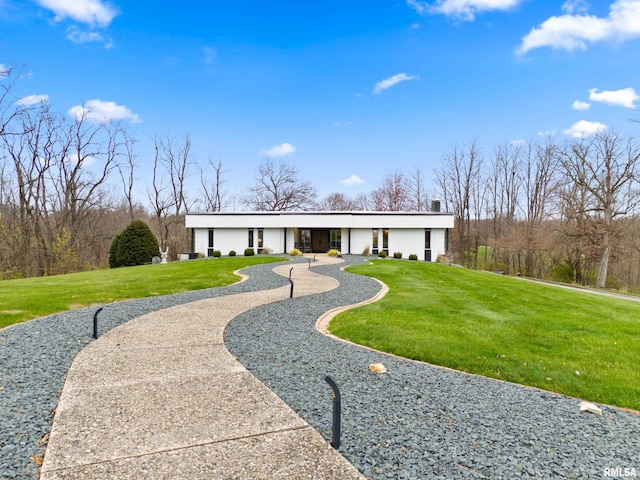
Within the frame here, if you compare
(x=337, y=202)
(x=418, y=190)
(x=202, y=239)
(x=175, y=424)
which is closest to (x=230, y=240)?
(x=202, y=239)

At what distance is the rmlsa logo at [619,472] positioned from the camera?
102 inches

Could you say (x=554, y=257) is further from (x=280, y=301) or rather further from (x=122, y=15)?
(x=122, y=15)

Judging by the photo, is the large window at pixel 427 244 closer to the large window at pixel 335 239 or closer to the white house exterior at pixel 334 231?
the white house exterior at pixel 334 231

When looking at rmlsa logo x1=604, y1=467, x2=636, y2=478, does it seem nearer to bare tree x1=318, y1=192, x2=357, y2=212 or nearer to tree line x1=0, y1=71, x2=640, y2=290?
tree line x1=0, y1=71, x2=640, y2=290

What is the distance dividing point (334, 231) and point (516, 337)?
21.4m

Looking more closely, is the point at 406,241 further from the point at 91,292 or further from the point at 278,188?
the point at 91,292

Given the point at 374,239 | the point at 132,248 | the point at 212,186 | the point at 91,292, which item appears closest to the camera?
the point at 91,292

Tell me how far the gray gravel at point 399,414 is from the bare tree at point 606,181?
85.9 feet

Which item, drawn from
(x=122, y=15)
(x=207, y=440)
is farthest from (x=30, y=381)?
(x=122, y=15)

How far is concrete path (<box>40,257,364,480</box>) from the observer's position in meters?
2.42

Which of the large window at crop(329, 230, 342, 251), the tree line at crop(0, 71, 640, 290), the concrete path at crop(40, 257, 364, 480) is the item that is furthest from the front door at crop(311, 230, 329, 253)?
the concrete path at crop(40, 257, 364, 480)

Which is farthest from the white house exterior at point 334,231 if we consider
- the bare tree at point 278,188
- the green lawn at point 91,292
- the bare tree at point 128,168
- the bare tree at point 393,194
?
the bare tree at point 393,194

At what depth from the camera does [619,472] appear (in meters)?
2.64

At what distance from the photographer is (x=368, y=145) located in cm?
3161
